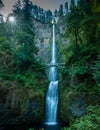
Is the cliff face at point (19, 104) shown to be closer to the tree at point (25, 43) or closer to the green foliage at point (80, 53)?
the tree at point (25, 43)

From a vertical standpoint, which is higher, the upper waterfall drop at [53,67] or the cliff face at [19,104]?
the upper waterfall drop at [53,67]

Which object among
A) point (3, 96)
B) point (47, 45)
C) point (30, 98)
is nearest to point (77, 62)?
point (30, 98)

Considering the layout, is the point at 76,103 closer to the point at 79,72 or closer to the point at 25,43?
the point at 79,72

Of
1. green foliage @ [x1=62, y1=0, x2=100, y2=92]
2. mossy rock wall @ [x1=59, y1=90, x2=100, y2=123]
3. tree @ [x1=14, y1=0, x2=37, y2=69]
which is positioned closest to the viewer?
mossy rock wall @ [x1=59, y1=90, x2=100, y2=123]

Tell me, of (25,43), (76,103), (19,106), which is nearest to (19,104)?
(19,106)

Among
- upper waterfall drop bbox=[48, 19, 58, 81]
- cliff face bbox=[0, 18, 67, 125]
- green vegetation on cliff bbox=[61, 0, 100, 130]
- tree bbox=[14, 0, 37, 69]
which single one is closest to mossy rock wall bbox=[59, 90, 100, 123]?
green vegetation on cliff bbox=[61, 0, 100, 130]

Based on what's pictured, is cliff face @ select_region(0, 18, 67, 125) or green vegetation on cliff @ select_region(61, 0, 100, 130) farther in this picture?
cliff face @ select_region(0, 18, 67, 125)

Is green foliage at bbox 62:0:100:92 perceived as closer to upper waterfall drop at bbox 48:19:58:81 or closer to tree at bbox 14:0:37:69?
tree at bbox 14:0:37:69

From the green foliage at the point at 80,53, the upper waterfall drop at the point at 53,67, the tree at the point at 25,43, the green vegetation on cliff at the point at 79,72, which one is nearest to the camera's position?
the green vegetation on cliff at the point at 79,72

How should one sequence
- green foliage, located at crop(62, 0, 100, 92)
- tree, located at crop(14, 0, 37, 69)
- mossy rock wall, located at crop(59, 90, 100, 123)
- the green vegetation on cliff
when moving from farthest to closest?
tree, located at crop(14, 0, 37, 69) → green foliage, located at crop(62, 0, 100, 92) → the green vegetation on cliff → mossy rock wall, located at crop(59, 90, 100, 123)

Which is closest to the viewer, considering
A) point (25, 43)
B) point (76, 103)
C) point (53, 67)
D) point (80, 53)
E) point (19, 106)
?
point (76, 103)

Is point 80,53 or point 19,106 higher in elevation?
point 80,53

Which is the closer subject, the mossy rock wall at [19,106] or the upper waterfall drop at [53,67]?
the mossy rock wall at [19,106]

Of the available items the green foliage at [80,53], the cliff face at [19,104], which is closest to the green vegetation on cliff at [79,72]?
the green foliage at [80,53]
